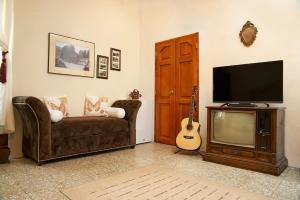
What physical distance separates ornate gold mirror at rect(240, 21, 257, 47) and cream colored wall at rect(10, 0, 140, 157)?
2352 millimetres

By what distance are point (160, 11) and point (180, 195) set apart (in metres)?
3.71

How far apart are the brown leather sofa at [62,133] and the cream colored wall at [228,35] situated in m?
1.44

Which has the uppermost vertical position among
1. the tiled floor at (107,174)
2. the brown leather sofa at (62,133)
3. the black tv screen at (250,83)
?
the black tv screen at (250,83)

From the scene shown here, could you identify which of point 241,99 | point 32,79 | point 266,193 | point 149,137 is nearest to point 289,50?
point 241,99

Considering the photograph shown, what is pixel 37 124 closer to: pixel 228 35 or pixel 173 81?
pixel 173 81

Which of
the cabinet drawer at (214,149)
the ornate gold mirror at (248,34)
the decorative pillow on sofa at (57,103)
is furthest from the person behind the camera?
the decorative pillow on sofa at (57,103)

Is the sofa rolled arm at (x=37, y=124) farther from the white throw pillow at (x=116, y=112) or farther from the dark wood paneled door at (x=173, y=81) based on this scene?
the dark wood paneled door at (x=173, y=81)

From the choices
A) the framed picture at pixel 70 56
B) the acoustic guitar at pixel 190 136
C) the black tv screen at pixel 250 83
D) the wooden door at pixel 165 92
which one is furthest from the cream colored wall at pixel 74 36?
the black tv screen at pixel 250 83

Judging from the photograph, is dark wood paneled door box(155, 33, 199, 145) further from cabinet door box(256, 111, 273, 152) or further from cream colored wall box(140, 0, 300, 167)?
cabinet door box(256, 111, 273, 152)

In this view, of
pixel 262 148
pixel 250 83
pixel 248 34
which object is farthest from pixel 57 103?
pixel 248 34

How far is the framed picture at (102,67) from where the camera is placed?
4039mm

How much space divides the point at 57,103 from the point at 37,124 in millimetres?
717

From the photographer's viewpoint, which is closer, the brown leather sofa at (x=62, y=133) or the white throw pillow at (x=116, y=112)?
the brown leather sofa at (x=62, y=133)

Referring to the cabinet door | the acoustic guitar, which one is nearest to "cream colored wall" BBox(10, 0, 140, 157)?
the acoustic guitar
